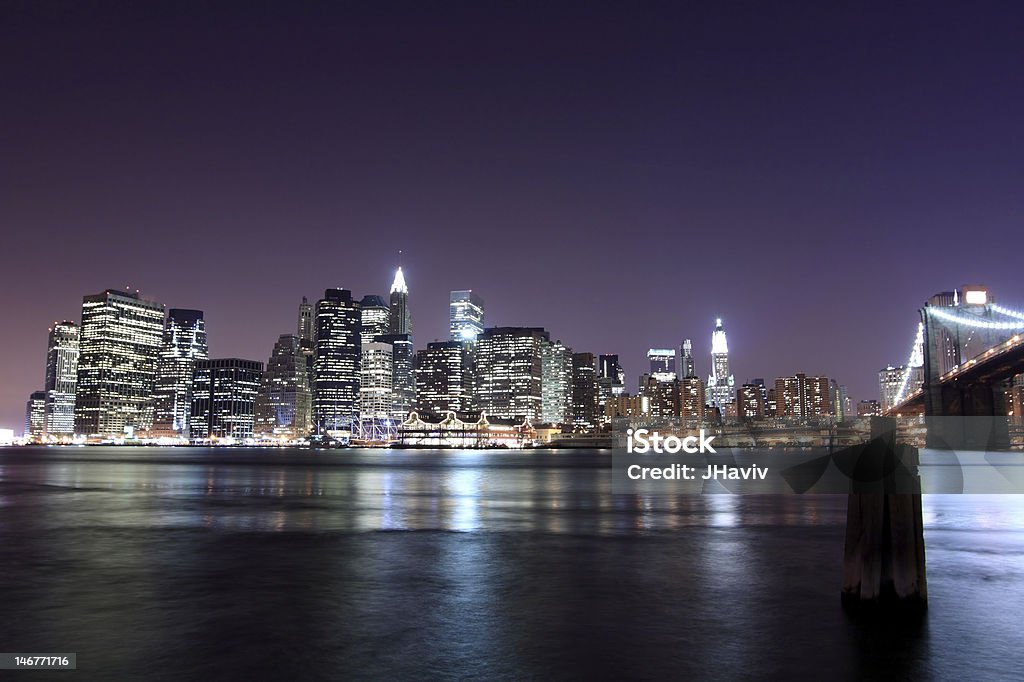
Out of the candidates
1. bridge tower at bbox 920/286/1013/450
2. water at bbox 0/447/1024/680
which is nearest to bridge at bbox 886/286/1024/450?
bridge tower at bbox 920/286/1013/450

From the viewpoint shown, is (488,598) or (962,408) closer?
(488,598)

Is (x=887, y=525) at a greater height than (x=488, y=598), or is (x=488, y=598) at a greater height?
(x=887, y=525)

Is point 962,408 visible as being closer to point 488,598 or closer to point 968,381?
point 968,381

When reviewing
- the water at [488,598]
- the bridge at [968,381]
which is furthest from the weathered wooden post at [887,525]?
the bridge at [968,381]

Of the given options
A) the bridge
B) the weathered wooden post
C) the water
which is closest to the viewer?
the water

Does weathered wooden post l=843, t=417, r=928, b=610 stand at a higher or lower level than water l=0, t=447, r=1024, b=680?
higher

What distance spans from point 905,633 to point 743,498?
110ft

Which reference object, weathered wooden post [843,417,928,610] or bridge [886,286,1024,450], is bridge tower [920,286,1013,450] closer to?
bridge [886,286,1024,450]

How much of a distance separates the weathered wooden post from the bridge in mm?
82607

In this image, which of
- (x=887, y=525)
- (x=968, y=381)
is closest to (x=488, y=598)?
(x=887, y=525)

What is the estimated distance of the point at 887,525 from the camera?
43.7 ft

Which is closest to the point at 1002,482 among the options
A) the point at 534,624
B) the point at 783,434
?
the point at 534,624

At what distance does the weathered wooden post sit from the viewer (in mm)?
13320

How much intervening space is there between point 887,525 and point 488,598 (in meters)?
7.86
